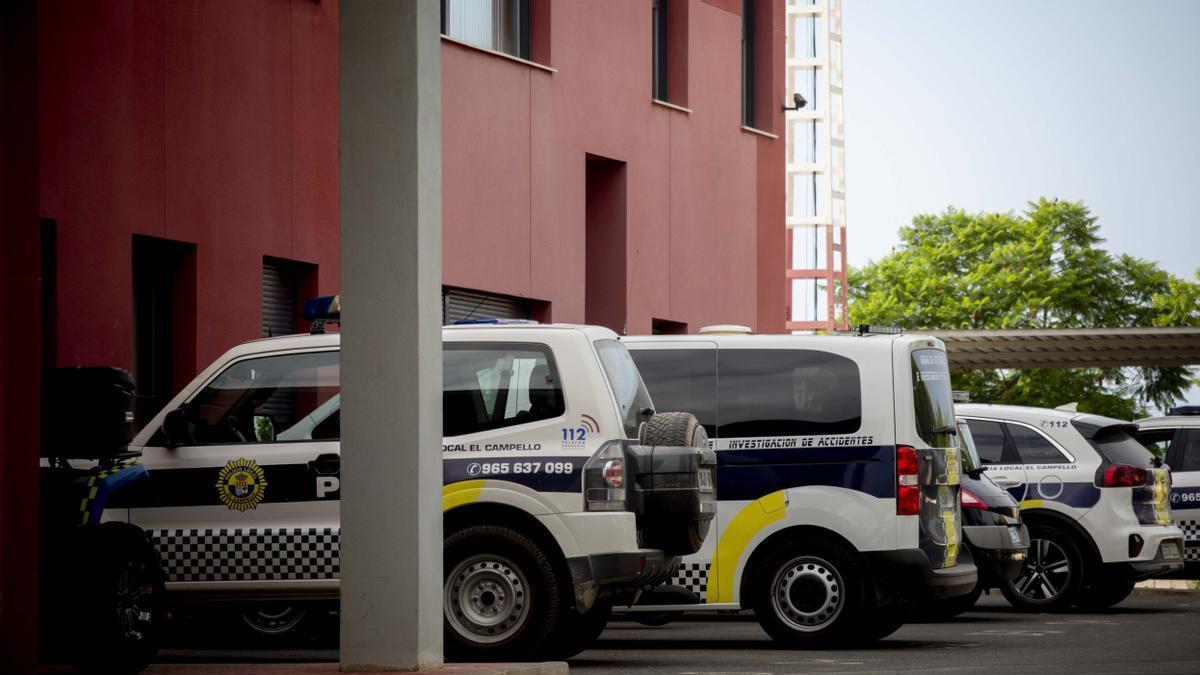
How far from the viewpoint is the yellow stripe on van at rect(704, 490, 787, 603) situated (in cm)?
1337

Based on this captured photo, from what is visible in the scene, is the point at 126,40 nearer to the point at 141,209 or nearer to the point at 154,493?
the point at 141,209


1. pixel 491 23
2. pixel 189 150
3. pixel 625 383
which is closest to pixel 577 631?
pixel 625 383

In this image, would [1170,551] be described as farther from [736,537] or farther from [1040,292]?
[1040,292]

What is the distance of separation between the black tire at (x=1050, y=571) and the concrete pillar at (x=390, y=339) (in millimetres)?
9738

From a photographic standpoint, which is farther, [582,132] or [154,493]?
[582,132]

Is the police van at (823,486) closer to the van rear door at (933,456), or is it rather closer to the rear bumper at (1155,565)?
the van rear door at (933,456)

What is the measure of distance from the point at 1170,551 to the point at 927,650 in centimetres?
526

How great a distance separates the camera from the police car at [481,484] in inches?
451

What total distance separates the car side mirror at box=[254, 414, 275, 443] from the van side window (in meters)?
1.11

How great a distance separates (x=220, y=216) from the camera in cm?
1759

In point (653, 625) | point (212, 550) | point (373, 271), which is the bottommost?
point (653, 625)

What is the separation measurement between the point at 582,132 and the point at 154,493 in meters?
12.7

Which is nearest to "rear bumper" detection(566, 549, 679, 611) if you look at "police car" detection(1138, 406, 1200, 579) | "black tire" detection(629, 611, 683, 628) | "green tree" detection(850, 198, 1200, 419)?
"black tire" detection(629, 611, 683, 628)

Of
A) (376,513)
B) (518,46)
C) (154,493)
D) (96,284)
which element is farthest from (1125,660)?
(518,46)
